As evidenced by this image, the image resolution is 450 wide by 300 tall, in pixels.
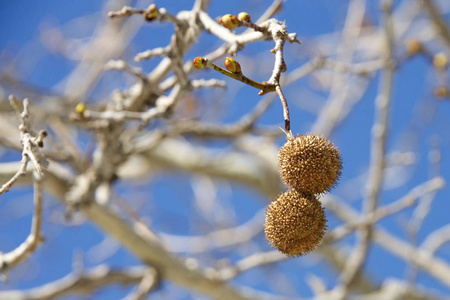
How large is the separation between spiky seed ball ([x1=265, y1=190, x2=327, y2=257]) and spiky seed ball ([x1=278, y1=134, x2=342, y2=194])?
0.04 metres

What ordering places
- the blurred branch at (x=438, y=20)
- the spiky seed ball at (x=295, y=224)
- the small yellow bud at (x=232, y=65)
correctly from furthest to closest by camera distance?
the blurred branch at (x=438, y=20) < the spiky seed ball at (x=295, y=224) < the small yellow bud at (x=232, y=65)

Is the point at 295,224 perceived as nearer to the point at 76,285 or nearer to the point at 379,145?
the point at 379,145

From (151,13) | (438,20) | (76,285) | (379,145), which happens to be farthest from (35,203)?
(438,20)

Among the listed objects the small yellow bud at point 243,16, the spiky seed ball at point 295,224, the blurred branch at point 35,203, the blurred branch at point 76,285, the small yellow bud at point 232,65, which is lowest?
the spiky seed ball at point 295,224

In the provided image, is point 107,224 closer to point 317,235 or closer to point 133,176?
point 317,235

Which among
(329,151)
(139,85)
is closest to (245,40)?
(329,151)

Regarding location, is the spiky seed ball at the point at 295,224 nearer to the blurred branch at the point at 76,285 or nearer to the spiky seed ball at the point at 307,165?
the spiky seed ball at the point at 307,165

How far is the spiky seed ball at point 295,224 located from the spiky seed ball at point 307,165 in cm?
4

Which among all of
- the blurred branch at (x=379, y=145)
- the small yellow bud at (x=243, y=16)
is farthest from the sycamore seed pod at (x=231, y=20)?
the blurred branch at (x=379, y=145)

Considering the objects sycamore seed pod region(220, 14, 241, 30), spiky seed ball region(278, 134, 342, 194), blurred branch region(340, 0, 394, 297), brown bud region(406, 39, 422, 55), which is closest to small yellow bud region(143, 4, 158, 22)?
sycamore seed pod region(220, 14, 241, 30)

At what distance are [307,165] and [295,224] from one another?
19cm

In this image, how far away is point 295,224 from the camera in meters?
1.62

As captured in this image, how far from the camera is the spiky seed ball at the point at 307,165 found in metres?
1.65

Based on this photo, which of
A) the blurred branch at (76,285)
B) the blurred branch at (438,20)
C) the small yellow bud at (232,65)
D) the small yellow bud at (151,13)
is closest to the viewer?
the small yellow bud at (232,65)
